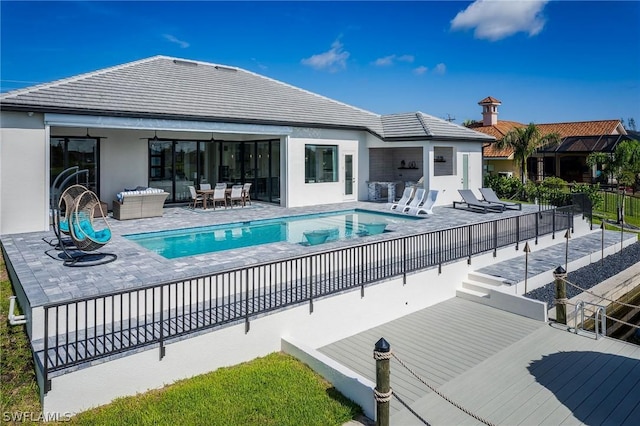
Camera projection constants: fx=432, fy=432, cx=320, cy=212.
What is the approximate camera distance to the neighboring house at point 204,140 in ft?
41.1

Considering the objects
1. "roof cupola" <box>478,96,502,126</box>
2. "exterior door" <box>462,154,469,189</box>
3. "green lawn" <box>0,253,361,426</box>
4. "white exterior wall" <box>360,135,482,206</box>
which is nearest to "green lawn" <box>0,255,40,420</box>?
"green lawn" <box>0,253,361,426</box>

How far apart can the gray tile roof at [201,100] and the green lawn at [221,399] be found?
9.40 meters

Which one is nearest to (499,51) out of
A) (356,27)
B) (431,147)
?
(356,27)

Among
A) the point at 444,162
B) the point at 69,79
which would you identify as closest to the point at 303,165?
the point at 444,162

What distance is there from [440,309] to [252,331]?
4.56 m

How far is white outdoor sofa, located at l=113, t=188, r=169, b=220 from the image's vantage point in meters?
14.8

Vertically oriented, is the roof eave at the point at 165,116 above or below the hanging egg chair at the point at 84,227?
above

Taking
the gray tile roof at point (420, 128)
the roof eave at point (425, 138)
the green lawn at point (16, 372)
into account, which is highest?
the gray tile roof at point (420, 128)

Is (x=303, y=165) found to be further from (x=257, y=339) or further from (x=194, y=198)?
(x=257, y=339)

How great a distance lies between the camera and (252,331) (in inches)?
263

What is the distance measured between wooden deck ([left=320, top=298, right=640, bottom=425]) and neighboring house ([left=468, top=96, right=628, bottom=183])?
27.3 m

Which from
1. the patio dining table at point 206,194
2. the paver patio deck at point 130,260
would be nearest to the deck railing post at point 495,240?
the paver patio deck at point 130,260

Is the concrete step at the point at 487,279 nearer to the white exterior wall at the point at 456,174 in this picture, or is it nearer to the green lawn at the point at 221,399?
the green lawn at the point at 221,399

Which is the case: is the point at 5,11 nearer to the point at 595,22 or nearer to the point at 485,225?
the point at 485,225
